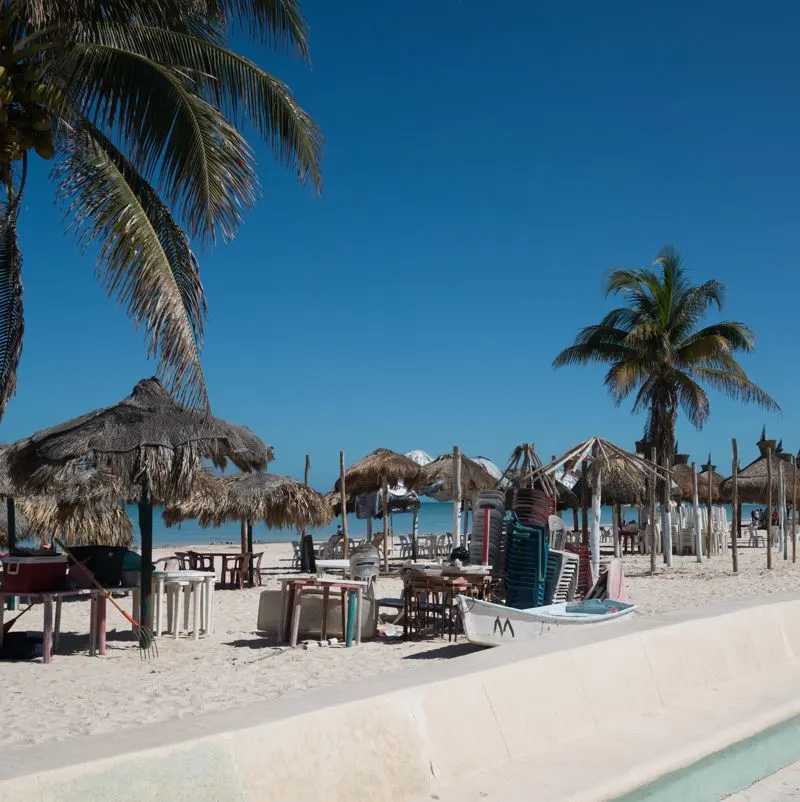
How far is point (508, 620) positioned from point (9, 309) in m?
5.37

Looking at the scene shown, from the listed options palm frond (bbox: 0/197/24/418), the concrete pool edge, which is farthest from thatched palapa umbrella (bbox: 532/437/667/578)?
the concrete pool edge

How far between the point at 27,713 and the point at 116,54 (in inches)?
194

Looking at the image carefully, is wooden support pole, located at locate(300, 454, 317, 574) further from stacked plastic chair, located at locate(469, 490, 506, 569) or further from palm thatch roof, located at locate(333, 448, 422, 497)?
stacked plastic chair, located at locate(469, 490, 506, 569)

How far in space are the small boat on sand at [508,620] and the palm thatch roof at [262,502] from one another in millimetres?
8138

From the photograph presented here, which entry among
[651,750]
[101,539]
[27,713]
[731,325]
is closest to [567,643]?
[651,750]

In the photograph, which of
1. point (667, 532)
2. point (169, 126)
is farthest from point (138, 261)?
point (667, 532)

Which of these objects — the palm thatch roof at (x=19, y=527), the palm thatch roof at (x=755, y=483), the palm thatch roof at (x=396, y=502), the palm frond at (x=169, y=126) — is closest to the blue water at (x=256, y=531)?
the palm thatch roof at (x=755, y=483)

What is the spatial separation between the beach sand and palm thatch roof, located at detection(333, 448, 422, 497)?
694 cm

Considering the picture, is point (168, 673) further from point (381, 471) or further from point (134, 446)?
point (381, 471)

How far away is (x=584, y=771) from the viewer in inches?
158

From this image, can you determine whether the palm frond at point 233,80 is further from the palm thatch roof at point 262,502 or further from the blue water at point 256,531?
the blue water at point 256,531

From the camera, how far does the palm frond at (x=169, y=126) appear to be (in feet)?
22.2

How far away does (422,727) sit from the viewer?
365 cm

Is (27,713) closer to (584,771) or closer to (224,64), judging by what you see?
(584,771)
